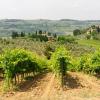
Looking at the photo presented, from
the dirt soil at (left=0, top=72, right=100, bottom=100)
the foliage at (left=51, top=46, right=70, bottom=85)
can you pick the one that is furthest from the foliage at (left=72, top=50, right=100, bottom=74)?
the foliage at (left=51, top=46, right=70, bottom=85)

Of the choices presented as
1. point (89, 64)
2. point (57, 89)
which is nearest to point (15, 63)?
point (57, 89)

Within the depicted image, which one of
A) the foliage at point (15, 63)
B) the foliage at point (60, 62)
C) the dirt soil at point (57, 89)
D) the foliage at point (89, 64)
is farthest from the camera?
the foliage at point (89, 64)

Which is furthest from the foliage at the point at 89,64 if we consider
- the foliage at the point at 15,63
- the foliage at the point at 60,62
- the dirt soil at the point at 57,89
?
the foliage at the point at 15,63

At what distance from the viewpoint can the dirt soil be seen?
119ft

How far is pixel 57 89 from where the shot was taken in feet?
126

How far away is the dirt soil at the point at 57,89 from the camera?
119 feet

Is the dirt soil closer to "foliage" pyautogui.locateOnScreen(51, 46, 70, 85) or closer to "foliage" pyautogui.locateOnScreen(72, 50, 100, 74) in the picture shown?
"foliage" pyautogui.locateOnScreen(51, 46, 70, 85)

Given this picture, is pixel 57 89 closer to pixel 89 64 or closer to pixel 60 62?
pixel 60 62

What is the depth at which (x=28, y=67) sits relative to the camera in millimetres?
42531

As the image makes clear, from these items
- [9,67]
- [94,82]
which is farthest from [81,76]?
[9,67]

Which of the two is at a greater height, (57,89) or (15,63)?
(15,63)

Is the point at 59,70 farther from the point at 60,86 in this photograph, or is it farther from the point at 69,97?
the point at 69,97

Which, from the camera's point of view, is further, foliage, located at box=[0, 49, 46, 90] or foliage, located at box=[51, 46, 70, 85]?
foliage, located at box=[51, 46, 70, 85]

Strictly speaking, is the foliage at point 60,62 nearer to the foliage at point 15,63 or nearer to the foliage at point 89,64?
the foliage at point 15,63
